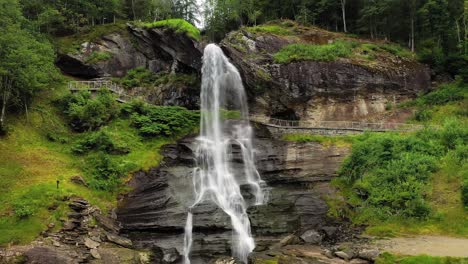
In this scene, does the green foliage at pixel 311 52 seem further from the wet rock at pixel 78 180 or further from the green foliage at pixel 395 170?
the wet rock at pixel 78 180

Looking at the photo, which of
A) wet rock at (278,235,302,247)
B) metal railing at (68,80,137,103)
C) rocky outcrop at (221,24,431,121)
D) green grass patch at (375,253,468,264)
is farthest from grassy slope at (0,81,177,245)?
green grass patch at (375,253,468,264)

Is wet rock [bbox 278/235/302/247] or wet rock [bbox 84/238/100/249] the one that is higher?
wet rock [bbox 84/238/100/249]

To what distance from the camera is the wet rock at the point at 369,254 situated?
16984 millimetres

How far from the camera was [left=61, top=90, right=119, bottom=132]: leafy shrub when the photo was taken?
3048 cm

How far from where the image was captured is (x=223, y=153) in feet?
99.5

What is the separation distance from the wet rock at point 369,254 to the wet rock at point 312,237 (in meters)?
3.68

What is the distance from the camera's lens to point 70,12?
4444cm

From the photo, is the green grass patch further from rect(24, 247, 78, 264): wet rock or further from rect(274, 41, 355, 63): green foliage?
rect(274, 41, 355, 63): green foliage

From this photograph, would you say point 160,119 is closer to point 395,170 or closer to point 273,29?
point 273,29

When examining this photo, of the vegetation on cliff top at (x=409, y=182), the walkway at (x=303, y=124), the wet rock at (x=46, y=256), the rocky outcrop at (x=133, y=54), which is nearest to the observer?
the wet rock at (x=46, y=256)

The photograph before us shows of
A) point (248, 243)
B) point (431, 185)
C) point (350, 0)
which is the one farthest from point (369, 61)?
point (248, 243)

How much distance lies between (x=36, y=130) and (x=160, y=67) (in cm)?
1745

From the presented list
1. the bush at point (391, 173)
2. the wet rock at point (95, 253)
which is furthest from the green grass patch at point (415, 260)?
the wet rock at point (95, 253)

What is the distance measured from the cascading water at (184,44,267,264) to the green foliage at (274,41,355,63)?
209 inches
